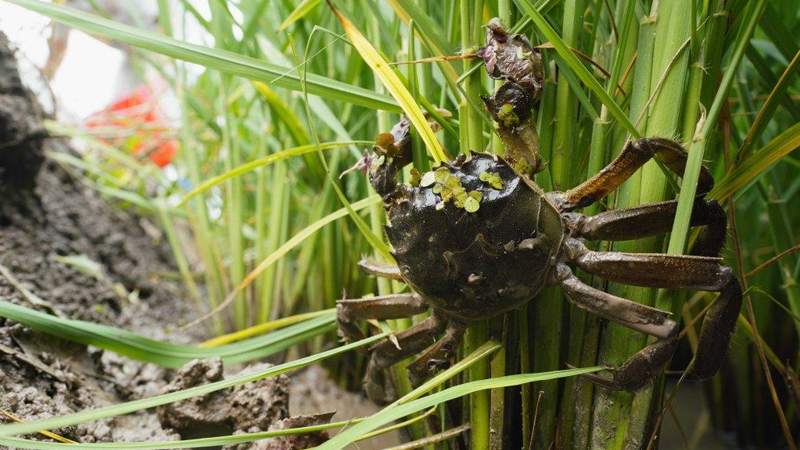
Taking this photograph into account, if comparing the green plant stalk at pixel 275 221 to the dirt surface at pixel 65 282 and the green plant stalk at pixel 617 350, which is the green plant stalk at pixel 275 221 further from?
the green plant stalk at pixel 617 350

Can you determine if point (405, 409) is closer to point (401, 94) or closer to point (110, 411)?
point (110, 411)

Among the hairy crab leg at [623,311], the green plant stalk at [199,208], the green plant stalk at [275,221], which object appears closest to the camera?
the hairy crab leg at [623,311]

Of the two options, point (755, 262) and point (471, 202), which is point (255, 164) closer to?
point (471, 202)

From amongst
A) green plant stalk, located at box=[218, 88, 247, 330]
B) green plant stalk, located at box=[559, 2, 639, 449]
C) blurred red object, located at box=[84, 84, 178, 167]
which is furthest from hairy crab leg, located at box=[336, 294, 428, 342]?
blurred red object, located at box=[84, 84, 178, 167]

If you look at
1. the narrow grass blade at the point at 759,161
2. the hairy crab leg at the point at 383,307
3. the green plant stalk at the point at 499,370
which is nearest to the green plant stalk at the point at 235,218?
the hairy crab leg at the point at 383,307

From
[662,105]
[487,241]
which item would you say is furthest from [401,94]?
[662,105]

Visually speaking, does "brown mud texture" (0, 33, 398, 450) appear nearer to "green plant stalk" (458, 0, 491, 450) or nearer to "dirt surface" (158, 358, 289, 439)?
"dirt surface" (158, 358, 289, 439)

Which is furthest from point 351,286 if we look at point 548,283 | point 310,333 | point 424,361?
point 548,283

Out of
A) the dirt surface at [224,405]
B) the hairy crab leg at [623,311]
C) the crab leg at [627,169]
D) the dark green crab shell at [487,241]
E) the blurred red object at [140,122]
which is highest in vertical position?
the blurred red object at [140,122]
